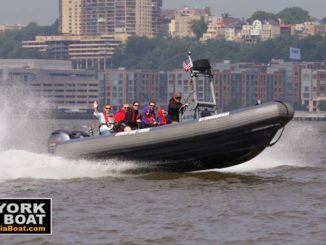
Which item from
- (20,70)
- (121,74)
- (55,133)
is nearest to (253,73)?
(121,74)

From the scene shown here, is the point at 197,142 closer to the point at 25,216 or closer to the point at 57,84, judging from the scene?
the point at 25,216

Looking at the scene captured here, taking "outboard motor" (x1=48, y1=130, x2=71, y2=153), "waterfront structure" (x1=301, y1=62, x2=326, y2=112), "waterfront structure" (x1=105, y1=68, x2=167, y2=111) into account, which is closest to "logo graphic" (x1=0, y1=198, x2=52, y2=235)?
"outboard motor" (x1=48, y1=130, x2=71, y2=153)

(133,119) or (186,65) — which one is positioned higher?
(186,65)

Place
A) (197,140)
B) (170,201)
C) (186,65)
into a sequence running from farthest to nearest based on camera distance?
(186,65) → (197,140) → (170,201)

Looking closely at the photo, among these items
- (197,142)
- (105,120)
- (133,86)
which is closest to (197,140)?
(197,142)

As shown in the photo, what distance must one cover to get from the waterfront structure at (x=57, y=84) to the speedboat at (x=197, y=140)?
14746cm

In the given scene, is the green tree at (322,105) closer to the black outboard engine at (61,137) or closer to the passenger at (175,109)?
the black outboard engine at (61,137)

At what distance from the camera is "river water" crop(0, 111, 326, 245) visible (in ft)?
51.4

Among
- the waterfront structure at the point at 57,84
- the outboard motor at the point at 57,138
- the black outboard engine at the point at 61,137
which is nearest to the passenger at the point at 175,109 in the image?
the black outboard engine at the point at 61,137

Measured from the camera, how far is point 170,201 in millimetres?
18516

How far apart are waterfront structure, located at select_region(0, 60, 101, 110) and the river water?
147 m

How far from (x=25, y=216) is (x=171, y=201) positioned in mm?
6144

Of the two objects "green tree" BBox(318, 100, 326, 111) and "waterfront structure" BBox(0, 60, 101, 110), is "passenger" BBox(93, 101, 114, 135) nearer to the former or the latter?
"green tree" BBox(318, 100, 326, 111)

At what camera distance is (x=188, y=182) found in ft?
67.7
